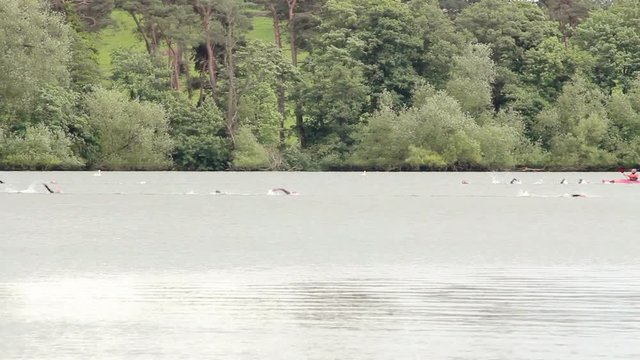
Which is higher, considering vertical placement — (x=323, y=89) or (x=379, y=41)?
(x=379, y=41)

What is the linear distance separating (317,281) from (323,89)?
110 meters

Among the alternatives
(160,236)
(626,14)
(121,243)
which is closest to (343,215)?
(160,236)

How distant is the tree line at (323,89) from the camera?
129375mm

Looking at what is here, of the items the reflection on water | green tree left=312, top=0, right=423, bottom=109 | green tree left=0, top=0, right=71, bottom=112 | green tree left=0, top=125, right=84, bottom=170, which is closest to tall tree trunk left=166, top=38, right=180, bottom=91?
green tree left=312, top=0, right=423, bottom=109

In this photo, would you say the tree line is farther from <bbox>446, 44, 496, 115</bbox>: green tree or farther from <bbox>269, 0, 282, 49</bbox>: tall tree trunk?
<bbox>269, 0, 282, 49</bbox>: tall tree trunk

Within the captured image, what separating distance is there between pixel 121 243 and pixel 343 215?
23.2 meters

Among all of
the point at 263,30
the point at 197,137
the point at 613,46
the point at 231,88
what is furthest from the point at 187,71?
the point at 613,46

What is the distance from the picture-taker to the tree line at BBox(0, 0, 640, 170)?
12938 centimetres

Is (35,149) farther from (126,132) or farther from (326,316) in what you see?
(326,316)

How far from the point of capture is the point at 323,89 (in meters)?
145

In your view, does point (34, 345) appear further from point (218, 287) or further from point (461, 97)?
point (461, 97)

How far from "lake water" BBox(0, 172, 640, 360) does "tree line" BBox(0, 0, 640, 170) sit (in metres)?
49.9

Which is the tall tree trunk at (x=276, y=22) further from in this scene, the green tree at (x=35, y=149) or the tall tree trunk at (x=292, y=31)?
the green tree at (x=35, y=149)

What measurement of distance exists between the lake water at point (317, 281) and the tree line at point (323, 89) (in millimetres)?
49897
